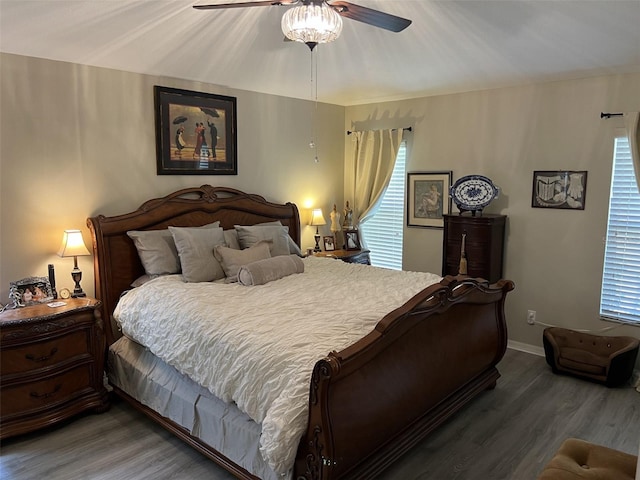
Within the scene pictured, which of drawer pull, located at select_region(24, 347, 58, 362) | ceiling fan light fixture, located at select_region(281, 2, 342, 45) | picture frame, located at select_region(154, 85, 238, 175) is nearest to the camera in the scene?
ceiling fan light fixture, located at select_region(281, 2, 342, 45)

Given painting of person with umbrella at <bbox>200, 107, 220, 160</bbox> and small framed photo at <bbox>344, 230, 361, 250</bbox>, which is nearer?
painting of person with umbrella at <bbox>200, 107, 220, 160</bbox>

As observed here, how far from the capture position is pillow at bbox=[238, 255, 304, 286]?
346 centimetres

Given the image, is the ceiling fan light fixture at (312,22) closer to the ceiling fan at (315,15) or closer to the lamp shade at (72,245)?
the ceiling fan at (315,15)

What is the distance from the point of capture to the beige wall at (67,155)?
3.13 metres

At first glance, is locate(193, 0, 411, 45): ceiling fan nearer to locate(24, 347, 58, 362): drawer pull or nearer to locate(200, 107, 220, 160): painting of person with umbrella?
locate(200, 107, 220, 160): painting of person with umbrella

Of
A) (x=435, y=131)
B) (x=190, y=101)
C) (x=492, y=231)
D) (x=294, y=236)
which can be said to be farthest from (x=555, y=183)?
(x=190, y=101)

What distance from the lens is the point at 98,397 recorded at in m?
3.19

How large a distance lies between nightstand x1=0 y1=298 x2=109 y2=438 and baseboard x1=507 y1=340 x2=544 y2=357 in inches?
144

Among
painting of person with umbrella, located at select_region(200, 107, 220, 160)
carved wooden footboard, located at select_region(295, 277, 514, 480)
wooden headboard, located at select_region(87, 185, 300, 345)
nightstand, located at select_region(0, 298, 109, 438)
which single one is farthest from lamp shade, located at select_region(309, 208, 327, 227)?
nightstand, located at select_region(0, 298, 109, 438)

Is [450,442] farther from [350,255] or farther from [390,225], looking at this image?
[390,225]

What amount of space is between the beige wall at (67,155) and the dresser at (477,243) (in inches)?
87.4

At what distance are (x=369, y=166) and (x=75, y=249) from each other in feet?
10.8

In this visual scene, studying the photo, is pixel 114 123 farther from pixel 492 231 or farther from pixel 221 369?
pixel 492 231

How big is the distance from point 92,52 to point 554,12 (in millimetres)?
3054
